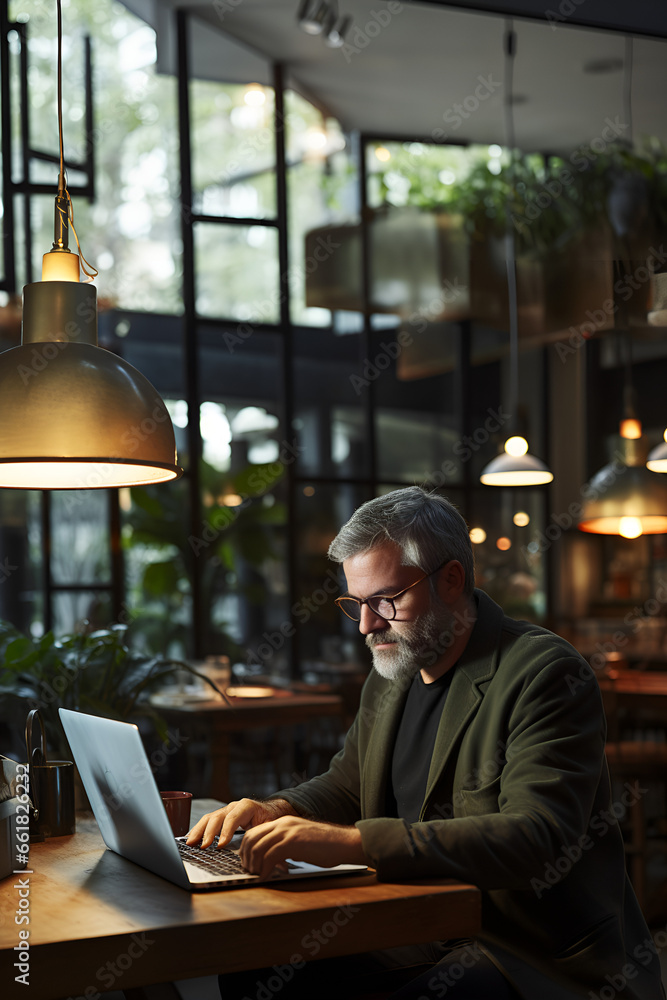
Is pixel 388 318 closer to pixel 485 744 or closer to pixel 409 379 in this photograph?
pixel 409 379

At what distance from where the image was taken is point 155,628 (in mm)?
7793

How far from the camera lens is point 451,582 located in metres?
2.15

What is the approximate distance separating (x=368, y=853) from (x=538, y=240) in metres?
5.88

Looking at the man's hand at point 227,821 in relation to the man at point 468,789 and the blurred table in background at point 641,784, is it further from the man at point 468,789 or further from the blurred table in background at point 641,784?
the blurred table in background at point 641,784

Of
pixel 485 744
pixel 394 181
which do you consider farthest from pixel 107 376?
pixel 394 181

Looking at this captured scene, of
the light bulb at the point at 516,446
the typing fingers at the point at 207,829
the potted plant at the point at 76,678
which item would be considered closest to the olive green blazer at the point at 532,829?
the typing fingers at the point at 207,829

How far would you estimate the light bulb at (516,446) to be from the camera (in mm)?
6375

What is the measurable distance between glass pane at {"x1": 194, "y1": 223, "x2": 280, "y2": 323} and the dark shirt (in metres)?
5.70

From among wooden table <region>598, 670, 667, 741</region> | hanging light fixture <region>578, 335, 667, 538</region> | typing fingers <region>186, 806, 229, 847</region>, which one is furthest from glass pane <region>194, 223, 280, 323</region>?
typing fingers <region>186, 806, 229, 847</region>

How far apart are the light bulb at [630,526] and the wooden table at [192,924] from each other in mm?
4104

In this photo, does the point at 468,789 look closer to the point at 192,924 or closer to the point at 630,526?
the point at 192,924

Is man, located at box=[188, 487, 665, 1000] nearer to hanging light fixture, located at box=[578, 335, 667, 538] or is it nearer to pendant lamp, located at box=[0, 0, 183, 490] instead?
pendant lamp, located at box=[0, 0, 183, 490]

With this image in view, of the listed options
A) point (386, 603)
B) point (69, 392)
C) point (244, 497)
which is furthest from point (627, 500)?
point (69, 392)

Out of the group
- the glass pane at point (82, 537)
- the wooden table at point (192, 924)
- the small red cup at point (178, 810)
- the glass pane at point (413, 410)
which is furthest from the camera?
the glass pane at point (413, 410)
